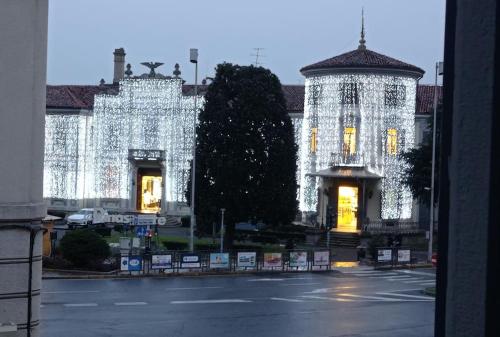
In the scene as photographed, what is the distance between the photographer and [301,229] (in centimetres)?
6003

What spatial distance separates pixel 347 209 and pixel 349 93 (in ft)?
26.2

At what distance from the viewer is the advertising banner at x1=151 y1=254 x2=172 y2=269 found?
39.1 m

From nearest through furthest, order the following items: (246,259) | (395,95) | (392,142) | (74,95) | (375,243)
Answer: (246,259) < (375,243) < (395,95) < (392,142) < (74,95)

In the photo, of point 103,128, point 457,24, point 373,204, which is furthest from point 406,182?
point 457,24

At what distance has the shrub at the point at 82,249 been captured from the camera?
39.1m

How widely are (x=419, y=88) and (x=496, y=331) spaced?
69460mm

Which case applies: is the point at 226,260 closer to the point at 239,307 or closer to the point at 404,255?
the point at 404,255

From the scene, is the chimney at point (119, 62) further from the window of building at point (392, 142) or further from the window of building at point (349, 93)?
the window of building at point (392, 142)

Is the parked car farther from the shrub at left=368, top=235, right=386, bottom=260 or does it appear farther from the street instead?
the street

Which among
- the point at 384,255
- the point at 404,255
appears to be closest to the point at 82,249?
the point at 384,255

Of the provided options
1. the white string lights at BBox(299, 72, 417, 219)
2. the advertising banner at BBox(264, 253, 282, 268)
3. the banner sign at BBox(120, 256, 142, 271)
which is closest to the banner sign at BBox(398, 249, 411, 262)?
the advertising banner at BBox(264, 253, 282, 268)

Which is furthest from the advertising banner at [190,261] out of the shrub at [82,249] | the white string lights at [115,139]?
the white string lights at [115,139]

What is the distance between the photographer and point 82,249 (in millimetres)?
39062

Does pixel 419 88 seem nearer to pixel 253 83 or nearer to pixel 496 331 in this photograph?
pixel 253 83
